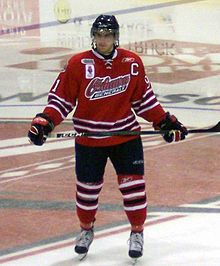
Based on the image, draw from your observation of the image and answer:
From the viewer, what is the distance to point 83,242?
4145 millimetres

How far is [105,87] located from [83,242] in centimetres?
85

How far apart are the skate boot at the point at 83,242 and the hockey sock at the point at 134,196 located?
26 cm

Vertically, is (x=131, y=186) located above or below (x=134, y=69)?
below

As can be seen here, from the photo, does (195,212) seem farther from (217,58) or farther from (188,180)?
(217,58)

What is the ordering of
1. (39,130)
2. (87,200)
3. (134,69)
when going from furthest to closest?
(87,200) → (134,69) → (39,130)

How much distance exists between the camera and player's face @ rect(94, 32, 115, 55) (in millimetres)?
3961

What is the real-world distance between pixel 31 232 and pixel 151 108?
1.08 metres

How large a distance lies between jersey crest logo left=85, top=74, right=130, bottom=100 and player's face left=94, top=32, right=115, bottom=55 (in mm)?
141

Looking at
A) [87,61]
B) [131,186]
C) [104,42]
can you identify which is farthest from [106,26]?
[131,186]

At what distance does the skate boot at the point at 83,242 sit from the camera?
4.10 meters

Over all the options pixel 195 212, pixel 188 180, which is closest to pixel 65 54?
pixel 188 180

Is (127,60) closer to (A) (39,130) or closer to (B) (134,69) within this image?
(B) (134,69)

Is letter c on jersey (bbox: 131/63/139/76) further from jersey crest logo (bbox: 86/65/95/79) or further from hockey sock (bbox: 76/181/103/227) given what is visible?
hockey sock (bbox: 76/181/103/227)

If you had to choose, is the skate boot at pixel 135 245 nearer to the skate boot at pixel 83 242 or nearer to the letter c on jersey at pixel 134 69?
the skate boot at pixel 83 242
